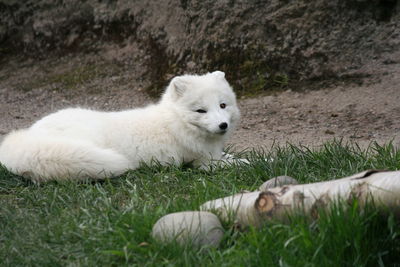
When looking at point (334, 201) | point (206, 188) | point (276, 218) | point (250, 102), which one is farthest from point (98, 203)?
point (250, 102)

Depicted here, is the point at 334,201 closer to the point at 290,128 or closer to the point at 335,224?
the point at 335,224

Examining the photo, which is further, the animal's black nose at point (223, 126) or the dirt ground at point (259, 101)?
the dirt ground at point (259, 101)

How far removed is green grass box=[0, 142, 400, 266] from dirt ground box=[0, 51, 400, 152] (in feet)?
5.90

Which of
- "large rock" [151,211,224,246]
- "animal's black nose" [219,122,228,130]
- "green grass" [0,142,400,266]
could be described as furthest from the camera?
"animal's black nose" [219,122,228,130]

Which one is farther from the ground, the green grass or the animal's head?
the animal's head

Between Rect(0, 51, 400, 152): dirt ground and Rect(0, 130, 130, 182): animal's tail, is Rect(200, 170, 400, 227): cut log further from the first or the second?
Rect(0, 51, 400, 152): dirt ground

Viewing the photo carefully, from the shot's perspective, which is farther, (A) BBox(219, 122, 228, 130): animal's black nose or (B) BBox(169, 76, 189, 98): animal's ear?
(B) BBox(169, 76, 189, 98): animal's ear

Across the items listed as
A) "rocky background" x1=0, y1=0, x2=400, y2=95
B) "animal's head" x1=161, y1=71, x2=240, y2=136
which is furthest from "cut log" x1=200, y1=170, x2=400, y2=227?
"rocky background" x1=0, y1=0, x2=400, y2=95

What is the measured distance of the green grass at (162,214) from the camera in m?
2.74

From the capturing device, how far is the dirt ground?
20.6ft

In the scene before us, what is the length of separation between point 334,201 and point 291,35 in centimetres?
513

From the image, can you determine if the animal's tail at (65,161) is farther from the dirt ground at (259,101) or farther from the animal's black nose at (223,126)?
the dirt ground at (259,101)

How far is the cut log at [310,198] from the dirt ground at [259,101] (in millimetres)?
2867

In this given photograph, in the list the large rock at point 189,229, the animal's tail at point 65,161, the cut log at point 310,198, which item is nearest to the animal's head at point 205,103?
the animal's tail at point 65,161
